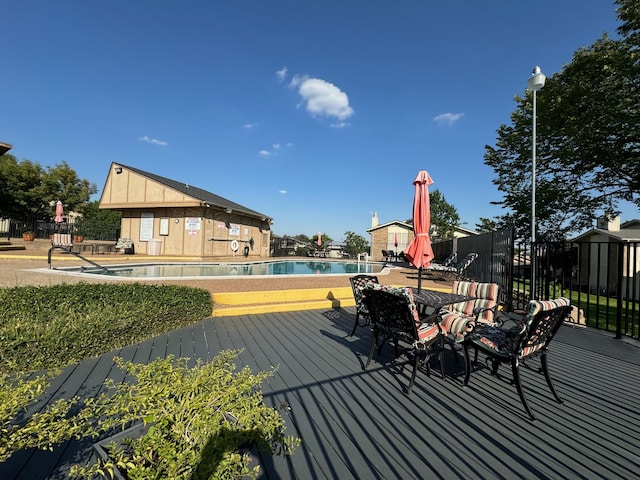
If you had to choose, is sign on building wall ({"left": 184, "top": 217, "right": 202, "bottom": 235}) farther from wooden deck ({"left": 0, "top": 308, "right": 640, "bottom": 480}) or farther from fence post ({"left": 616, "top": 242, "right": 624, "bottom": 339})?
fence post ({"left": 616, "top": 242, "right": 624, "bottom": 339})

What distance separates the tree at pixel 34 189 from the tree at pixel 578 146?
1305 inches

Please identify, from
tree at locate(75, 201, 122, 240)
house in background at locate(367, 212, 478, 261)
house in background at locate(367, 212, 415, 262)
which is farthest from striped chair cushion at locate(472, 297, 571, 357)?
house in background at locate(367, 212, 478, 261)

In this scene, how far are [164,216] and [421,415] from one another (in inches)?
708

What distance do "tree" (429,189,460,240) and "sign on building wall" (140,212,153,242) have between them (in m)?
24.6

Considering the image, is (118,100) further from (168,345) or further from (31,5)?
(168,345)

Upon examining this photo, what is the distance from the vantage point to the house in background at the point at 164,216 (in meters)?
16.1

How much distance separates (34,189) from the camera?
74.4 feet

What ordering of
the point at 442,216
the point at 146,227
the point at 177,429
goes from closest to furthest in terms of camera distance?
1. the point at 177,429
2. the point at 146,227
3. the point at 442,216

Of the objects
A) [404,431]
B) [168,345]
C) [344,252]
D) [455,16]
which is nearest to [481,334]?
[404,431]

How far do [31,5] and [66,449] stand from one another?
13.4 meters

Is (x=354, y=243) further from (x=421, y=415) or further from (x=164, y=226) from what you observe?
(x=421, y=415)

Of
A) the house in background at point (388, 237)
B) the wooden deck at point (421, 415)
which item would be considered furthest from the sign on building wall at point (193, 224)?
the house in background at point (388, 237)

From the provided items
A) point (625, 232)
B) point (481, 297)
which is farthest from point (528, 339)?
point (625, 232)

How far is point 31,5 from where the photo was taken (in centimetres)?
867
